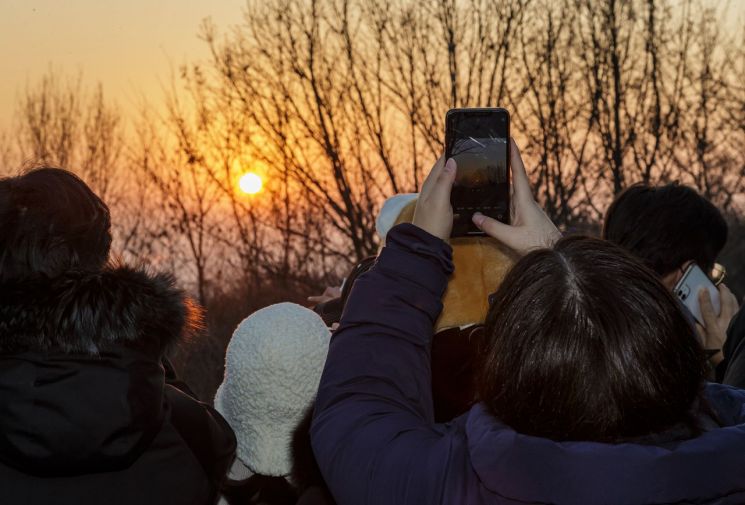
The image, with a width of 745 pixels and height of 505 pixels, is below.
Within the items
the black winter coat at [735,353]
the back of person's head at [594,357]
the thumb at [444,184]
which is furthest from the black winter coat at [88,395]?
the black winter coat at [735,353]

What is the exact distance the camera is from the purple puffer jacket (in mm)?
897

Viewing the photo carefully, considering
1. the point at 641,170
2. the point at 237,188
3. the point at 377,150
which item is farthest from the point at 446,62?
the point at 237,188

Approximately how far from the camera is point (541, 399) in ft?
3.23

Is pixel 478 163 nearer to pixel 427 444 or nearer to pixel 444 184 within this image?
pixel 444 184

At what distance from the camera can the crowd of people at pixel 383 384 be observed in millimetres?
961

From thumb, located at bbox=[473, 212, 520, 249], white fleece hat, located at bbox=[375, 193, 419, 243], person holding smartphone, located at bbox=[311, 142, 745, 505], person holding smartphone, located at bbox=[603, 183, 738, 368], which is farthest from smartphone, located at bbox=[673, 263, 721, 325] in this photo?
person holding smartphone, located at bbox=[311, 142, 745, 505]

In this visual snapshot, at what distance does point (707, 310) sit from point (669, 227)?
0.26m

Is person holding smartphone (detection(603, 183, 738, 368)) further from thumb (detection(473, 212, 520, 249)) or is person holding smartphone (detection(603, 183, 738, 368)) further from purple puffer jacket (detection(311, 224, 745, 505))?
purple puffer jacket (detection(311, 224, 745, 505))

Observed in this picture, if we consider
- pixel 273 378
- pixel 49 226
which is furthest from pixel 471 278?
pixel 49 226

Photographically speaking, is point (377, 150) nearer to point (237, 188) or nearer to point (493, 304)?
point (237, 188)

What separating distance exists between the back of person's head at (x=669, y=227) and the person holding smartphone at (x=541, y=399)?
56.0 inches

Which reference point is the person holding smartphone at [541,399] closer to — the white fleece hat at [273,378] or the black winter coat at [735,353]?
the white fleece hat at [273,378]

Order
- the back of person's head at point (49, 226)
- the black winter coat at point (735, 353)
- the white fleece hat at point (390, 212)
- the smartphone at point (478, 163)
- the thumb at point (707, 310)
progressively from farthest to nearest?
the thumb at point (707, 310), the white fleece hat at point (390, 212), the black winter coat at point (735, 353), the back of person's head at point (49, 226), the smartphone at point (478, 163)

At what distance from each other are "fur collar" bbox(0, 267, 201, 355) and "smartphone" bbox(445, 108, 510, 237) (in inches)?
22.6
